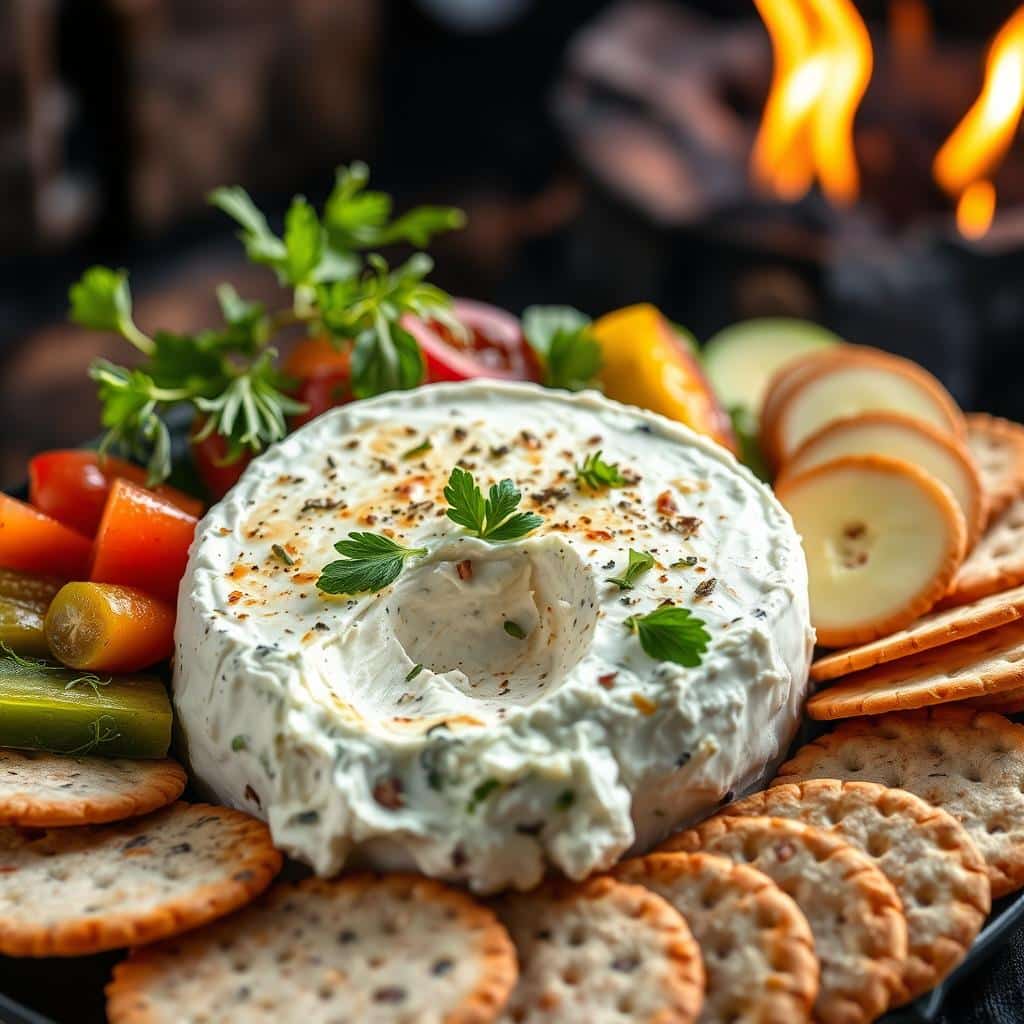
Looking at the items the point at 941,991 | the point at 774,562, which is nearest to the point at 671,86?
the point at 774,562

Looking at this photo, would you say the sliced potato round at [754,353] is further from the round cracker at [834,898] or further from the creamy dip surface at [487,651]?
the round cracker at [834,898]

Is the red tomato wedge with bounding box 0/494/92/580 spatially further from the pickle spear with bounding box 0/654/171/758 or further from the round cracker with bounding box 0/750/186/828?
the round cracker with bounding box 0/750/186/828

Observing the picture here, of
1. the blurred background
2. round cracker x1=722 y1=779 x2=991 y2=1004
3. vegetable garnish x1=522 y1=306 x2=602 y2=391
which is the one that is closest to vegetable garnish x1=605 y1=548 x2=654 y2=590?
round cracker x1=722 y1=779 x2=991 y2=1004

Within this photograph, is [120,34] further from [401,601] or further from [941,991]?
[941,991]

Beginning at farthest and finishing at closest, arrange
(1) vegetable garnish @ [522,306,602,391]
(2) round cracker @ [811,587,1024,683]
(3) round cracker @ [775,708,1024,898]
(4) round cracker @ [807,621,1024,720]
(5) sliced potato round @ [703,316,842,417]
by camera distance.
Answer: (5) sliced potato round @ [703,316,842,417]
(1) vegetable garnish @ [522,306,602,391]
(2) round cracker @ [811,587,1024,683]
(4) round cracker @ [807,621,1024,720]
(3) round cracker @ [775,708,1024,898]

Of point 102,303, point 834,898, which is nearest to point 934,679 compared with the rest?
point 834,898

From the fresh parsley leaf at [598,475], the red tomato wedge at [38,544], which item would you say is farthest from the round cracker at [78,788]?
the fresh parsley leaf at [598,475]
